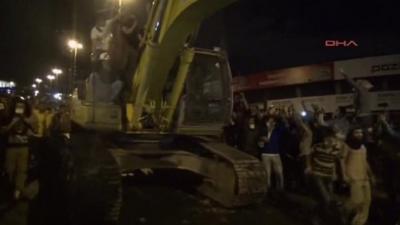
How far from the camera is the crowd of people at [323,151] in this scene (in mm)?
8578

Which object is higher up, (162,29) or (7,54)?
(7,54)

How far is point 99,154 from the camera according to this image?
7.86 m

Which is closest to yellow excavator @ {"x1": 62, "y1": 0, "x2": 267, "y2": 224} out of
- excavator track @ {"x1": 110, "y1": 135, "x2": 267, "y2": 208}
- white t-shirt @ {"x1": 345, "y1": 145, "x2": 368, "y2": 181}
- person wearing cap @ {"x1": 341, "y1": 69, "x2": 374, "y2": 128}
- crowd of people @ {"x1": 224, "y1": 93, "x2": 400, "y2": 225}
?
excavator track @ {"x1": 110, "y1": 135, "x2": 267, "y2": 208}

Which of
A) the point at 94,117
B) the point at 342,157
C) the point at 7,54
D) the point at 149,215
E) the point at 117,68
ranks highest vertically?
the point at 7,54

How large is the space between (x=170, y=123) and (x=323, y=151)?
2.56 meters

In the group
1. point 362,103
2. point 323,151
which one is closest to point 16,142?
point 323,151

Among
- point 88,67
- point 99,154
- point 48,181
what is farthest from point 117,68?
point 48,181

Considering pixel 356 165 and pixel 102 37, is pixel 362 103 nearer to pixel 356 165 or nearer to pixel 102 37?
pixel 356 165

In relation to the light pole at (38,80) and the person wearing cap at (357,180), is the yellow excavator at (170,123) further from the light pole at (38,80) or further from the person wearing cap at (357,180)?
the light pole at (38,80)

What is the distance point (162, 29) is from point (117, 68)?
1413mm

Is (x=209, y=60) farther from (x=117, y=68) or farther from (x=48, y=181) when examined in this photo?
(x=48, y=181)

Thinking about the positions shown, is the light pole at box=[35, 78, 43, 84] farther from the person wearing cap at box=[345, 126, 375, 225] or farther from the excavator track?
the person wearing cap at box=[345, 126, 375, 225]

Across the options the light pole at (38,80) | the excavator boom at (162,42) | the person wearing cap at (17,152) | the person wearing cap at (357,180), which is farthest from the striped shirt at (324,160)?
the light pole at (38,80)

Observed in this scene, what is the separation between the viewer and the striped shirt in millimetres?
8984
